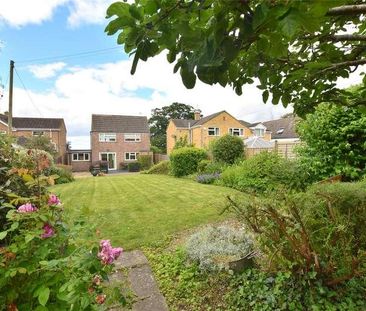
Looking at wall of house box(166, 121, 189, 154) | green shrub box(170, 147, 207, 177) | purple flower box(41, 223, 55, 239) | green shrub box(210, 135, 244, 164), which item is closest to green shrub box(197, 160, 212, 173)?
green shrub box(210, 135, 244, 164)

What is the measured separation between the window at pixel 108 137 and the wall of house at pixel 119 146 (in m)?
Result: 0.36

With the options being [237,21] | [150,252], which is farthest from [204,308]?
[237,21]

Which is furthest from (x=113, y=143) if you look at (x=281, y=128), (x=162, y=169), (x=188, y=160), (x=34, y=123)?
(x=281, y=128)

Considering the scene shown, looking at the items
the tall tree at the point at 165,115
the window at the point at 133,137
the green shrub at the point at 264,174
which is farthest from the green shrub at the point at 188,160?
the tall tree at the point at 165,115

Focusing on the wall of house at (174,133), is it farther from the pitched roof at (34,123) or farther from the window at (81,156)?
the pitched roof at (34,123)

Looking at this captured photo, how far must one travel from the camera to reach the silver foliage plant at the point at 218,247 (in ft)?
11.7

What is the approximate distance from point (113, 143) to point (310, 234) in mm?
34588

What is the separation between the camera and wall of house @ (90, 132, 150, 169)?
35.0 m

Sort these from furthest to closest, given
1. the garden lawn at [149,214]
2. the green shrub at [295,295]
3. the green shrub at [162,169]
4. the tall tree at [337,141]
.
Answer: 1. the green shrub at [162,169]
2. the tall tree at [337,141]
3. the garden lawn at [149,214]
4. the green shrub at [295,295]

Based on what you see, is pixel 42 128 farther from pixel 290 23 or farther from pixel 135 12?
pixel 290 23

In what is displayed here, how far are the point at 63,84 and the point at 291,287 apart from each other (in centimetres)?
1510

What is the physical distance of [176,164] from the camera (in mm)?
18391

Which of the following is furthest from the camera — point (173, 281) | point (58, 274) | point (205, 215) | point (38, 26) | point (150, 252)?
point (38, 26)

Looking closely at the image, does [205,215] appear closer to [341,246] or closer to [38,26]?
[341,246]
